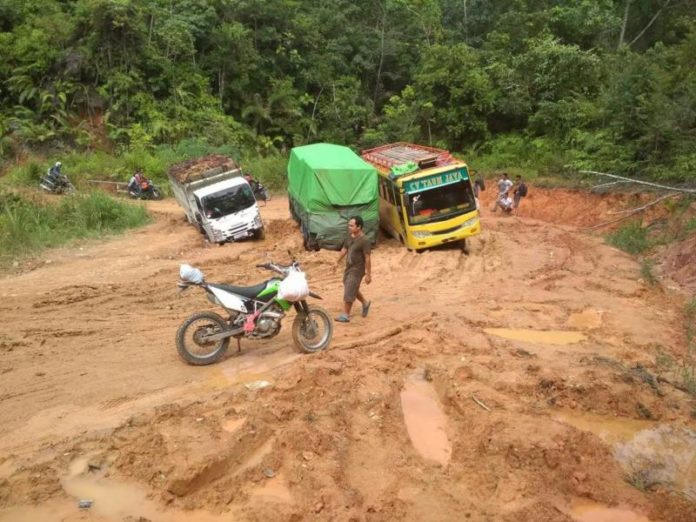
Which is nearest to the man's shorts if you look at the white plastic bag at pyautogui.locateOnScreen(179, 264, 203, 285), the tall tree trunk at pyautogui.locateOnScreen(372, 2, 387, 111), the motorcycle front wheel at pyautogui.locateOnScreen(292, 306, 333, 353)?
the motorcycle front wheel at pyautogui.locateOnScreen(292, 306, 333, 353)

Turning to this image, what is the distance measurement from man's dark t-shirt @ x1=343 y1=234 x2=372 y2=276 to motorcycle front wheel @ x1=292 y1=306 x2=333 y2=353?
1.24 metres

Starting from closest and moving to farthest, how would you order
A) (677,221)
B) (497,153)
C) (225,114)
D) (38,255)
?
(38,255) → (677,221) → (497,153) → (225,114)

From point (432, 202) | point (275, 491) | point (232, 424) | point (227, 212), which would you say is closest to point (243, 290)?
point (232, 424)

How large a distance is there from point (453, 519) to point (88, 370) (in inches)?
186

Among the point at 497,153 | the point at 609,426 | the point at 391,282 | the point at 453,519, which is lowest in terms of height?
the point at 497,153

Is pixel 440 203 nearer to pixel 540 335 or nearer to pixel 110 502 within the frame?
pixel 540 335

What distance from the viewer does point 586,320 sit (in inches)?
393

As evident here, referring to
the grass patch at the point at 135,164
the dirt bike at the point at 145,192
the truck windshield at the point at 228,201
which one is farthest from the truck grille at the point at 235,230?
the grass patch at the point at 135,164

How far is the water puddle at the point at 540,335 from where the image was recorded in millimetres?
9086

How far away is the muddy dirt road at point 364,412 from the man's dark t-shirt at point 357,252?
0.82m

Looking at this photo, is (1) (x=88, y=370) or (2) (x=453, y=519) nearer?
(2) (x=453, y=519)

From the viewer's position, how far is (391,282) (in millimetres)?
11906

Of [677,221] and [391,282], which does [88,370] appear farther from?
[677,221]

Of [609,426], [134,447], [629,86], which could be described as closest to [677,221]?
[629,86]
